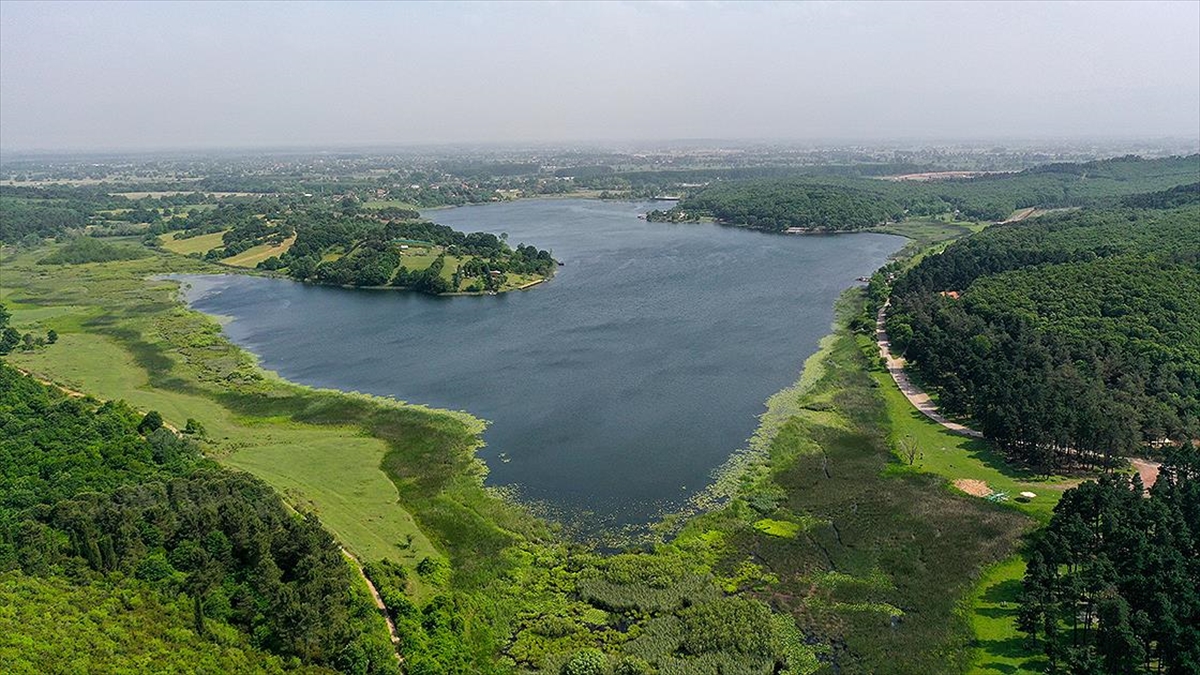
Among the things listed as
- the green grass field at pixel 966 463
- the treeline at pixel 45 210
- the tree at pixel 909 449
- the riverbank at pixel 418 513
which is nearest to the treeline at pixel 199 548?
the riverbank at pixel 418 513

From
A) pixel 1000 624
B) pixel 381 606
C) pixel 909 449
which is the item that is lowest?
pixel 381 606

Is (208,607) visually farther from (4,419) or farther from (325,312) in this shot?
(325,312)

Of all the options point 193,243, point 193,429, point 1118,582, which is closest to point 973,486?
point 1118,582

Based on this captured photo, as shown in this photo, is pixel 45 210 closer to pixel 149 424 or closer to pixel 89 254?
pixel 89 254

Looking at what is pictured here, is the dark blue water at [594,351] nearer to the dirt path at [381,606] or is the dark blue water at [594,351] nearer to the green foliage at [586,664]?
the green foliage at [586,664]

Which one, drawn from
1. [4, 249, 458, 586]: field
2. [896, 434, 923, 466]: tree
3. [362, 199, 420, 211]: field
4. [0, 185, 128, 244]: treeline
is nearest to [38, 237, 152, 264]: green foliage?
[0, 185, 128, 244]: treeline


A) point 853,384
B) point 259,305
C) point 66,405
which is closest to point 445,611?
point 66,405
